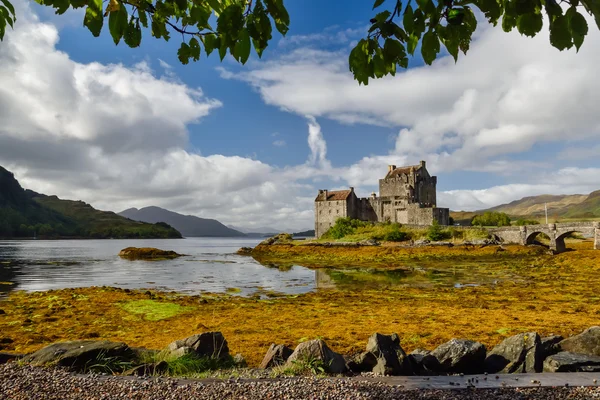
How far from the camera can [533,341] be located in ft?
25.6

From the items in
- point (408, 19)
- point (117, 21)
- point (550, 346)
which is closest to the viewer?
point (117, 21)

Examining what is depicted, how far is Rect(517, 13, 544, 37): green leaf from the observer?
327cm

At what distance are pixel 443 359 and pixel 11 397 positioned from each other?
24.6 ft

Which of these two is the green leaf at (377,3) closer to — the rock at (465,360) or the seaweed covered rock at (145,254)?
the rock at (465,360)

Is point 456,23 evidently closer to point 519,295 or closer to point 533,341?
point 533,341

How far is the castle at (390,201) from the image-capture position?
82162mm

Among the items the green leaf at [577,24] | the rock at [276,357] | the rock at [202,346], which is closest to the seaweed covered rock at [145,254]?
the rock at [202,346]

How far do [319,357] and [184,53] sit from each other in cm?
572

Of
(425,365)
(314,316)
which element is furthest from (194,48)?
(314,316)

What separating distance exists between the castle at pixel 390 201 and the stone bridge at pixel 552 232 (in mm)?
15908

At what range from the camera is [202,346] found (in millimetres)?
8258

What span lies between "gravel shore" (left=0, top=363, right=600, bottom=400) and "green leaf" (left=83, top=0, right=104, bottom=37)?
16.0ft

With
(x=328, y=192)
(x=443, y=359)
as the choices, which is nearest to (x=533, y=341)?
(x=443, y=359)

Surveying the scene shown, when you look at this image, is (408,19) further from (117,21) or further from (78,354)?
(78,354)
